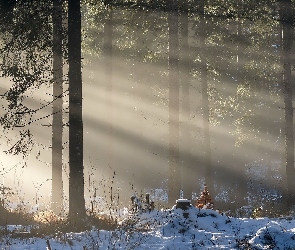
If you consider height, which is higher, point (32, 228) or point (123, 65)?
point (123, 65)

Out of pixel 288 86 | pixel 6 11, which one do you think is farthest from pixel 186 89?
pixel 6 11

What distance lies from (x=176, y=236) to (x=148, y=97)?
21733 mm

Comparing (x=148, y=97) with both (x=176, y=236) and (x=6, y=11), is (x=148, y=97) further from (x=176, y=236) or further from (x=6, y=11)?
(x=176, y=236)

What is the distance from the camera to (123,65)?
27.8 meters

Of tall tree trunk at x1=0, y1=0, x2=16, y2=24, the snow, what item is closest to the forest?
tall tree trunk at x1=0, y1=0, x2=16, y2=24

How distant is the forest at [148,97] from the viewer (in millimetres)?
10320

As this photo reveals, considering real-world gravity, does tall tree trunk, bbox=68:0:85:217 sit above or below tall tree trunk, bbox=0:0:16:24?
below

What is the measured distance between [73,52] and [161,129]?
28.5 meters

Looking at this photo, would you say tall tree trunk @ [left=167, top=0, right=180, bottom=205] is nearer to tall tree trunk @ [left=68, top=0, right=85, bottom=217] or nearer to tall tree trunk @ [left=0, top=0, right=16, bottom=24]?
tall tree trunk @ [left=68, top=0, right=85, bottom=217]

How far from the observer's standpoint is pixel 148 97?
29172 mm

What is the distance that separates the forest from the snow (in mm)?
683

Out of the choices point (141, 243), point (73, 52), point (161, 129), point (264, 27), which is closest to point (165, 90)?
point (264, 27)

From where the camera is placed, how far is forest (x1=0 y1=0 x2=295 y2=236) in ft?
33.9

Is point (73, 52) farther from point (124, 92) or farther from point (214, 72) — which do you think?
point (124, 92)
